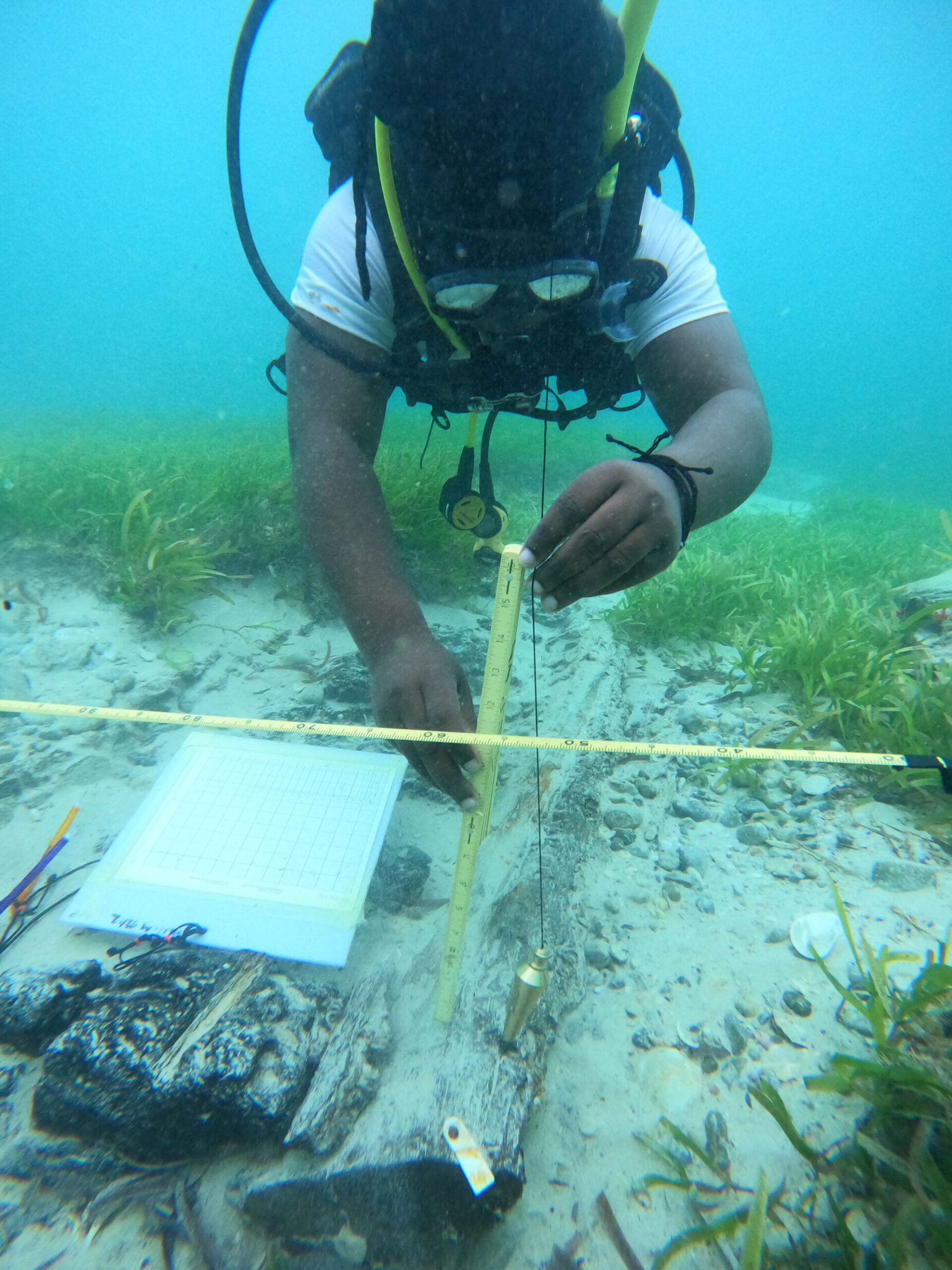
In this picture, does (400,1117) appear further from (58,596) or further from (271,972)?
(58,596)

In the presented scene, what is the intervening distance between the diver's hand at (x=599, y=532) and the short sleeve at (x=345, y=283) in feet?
4.74

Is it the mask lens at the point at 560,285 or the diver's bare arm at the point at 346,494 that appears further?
the diver's bare arm at the point at 346,494

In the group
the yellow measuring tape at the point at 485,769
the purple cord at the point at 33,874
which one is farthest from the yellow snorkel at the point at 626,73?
the purple cord at the point at 33,874

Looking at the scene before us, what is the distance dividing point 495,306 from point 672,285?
2.86 feet

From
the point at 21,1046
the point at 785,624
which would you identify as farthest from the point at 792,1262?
the point at 785,624

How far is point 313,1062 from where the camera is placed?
146cm

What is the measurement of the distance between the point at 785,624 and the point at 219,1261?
10.6 ft

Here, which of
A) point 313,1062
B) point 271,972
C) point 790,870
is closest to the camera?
point 313,1062

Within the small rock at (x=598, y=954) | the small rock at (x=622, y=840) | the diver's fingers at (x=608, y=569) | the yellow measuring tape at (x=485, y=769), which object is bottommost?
the small rock at (x=598, y=954)

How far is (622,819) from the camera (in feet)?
7.19

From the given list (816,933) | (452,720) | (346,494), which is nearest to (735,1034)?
(816,933)

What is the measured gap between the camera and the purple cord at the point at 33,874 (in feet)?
6.26

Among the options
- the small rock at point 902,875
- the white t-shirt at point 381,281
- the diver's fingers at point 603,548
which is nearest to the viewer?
the diver's fingers at point 603,548

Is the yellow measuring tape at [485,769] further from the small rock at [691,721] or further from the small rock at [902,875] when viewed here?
the small rock at [691,721]
